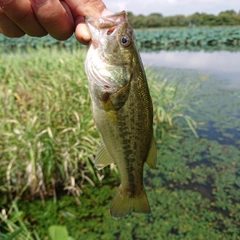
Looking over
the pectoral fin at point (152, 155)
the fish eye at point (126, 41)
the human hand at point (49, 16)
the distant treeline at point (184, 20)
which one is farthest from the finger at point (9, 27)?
the distant treeline at point (184, 20)

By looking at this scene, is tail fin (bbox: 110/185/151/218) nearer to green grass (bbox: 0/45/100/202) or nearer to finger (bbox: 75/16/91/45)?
finger (bbox: 75/16/91/45)

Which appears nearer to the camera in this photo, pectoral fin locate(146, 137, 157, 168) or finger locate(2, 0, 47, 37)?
finger locate(2, 0, 47, 37)

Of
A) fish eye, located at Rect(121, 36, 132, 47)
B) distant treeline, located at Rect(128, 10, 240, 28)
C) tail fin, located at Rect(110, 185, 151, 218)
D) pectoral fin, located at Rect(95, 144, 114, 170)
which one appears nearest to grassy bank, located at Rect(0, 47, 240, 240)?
tail fin, located at Rect(110, 185, 151, 218)

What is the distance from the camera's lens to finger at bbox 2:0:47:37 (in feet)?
4.01

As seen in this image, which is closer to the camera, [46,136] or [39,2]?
[39,2]

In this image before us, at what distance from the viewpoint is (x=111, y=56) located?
1.41m

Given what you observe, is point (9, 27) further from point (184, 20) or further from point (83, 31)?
point (184, 20)

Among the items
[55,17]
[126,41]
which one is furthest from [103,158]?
[55,17]

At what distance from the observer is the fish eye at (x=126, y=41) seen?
1.38 metres

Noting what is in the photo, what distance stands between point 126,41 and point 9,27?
1.81ft

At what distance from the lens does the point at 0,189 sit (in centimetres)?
400

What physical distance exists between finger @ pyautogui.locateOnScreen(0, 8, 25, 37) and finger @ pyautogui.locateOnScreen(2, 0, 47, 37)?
50mm

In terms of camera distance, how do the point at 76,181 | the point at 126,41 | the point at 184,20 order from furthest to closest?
the point at 184,20
the point at 76,181
the point at 126,41

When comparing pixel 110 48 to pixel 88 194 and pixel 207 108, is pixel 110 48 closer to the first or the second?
pixel 88 194
